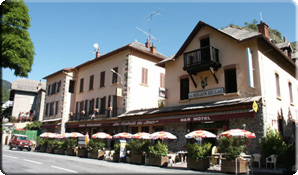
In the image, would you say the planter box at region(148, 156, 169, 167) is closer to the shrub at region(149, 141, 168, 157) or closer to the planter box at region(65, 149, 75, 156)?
the shrub at region(149, 141, 168, 157)

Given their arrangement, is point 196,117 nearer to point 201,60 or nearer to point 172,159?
point 172,159

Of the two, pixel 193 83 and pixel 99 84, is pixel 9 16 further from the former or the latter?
pixel 99 84

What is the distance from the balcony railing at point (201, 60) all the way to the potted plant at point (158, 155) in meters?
5.92

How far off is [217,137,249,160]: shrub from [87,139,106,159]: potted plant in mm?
9553

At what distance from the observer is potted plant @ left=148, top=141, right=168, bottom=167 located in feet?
44.8

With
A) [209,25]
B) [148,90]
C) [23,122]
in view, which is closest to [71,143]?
[148,90]

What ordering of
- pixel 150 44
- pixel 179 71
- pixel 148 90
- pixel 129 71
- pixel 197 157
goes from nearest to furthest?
pixel 197 157 < pixel 179 71 < pixel 129 71 < pixel 148 90 < pixel 150 44

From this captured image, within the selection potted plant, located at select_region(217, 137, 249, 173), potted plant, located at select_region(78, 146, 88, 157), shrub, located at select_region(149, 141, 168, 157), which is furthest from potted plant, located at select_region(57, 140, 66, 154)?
potted plant, located at select_region(217, 137, 249, 173)

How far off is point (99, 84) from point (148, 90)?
5529mm

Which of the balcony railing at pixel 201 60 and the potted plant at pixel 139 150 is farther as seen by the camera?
the balcony railing at pixel 201 60

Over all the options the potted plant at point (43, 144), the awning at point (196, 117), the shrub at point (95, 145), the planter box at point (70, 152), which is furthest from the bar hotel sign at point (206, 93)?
the potted plant at point (43, 144)

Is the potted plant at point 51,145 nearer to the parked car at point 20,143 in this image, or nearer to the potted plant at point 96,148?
the parked car at point 20,143

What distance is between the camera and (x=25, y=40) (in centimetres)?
1110

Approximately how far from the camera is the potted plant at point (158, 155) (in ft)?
44.8
